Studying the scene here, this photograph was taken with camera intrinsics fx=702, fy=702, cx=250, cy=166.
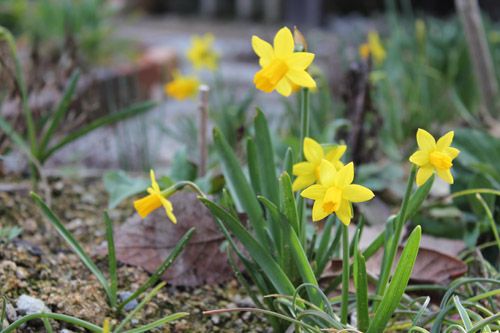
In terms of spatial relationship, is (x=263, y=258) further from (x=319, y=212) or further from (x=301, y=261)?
(x=319, y=212)

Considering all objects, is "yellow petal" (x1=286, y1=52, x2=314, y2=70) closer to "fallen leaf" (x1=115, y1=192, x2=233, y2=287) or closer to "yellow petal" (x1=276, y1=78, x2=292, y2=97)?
"yellow petal" (x1=276, y1=78, x2=292, y2=97)

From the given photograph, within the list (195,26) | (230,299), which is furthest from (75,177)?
(195,26)

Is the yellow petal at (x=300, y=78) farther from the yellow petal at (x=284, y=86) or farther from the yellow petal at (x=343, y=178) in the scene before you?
the yellow petal at (x=343, y=178)

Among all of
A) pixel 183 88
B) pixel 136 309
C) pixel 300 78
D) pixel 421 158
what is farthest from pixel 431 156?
pixel 183 88

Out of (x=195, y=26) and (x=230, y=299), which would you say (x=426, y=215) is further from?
(x=195, y=26)

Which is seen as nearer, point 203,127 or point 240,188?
point 240,188

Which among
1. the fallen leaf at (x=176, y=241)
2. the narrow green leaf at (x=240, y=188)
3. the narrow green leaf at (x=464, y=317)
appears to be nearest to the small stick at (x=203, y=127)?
the fallen leaf at (x=176, y=241)
